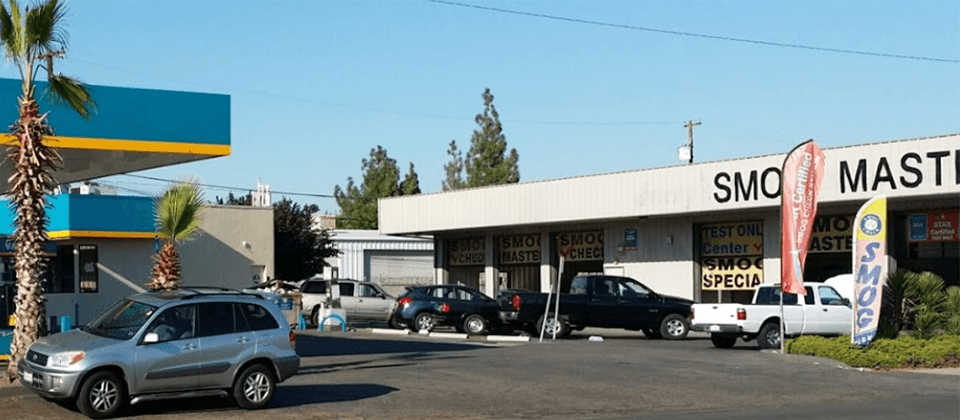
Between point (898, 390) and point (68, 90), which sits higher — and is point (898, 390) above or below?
below

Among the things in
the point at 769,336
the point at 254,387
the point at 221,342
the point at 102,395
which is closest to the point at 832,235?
the point at 769,336

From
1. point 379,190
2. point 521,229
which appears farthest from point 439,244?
point 379,190

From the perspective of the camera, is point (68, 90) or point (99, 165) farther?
point (99, 165)

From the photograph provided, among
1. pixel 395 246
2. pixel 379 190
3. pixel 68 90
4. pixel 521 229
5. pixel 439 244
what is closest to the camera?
pixel 68 90

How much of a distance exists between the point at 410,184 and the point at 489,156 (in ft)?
44.0

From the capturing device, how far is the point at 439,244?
166ft

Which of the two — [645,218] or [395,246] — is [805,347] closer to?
[645,218]

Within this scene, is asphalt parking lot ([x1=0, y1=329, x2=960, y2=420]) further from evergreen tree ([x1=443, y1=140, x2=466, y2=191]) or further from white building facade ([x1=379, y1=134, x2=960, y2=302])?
evergreen tree ([x1=443, y1=140, x2=466, y2=191])

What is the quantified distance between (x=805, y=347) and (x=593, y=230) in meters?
18.4

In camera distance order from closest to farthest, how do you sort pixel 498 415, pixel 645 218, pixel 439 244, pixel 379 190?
pixel 498 415
pixel 645 218
pixel 439 244
pixel 379 190

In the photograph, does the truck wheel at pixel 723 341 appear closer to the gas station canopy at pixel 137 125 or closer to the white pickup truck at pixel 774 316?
the white pickup truck at pixel 774 316

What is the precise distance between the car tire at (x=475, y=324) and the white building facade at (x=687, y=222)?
24.5 feet

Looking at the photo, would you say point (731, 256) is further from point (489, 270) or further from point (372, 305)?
point (372, 305)

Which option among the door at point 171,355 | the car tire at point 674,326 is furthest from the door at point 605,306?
the door at point 171,355
